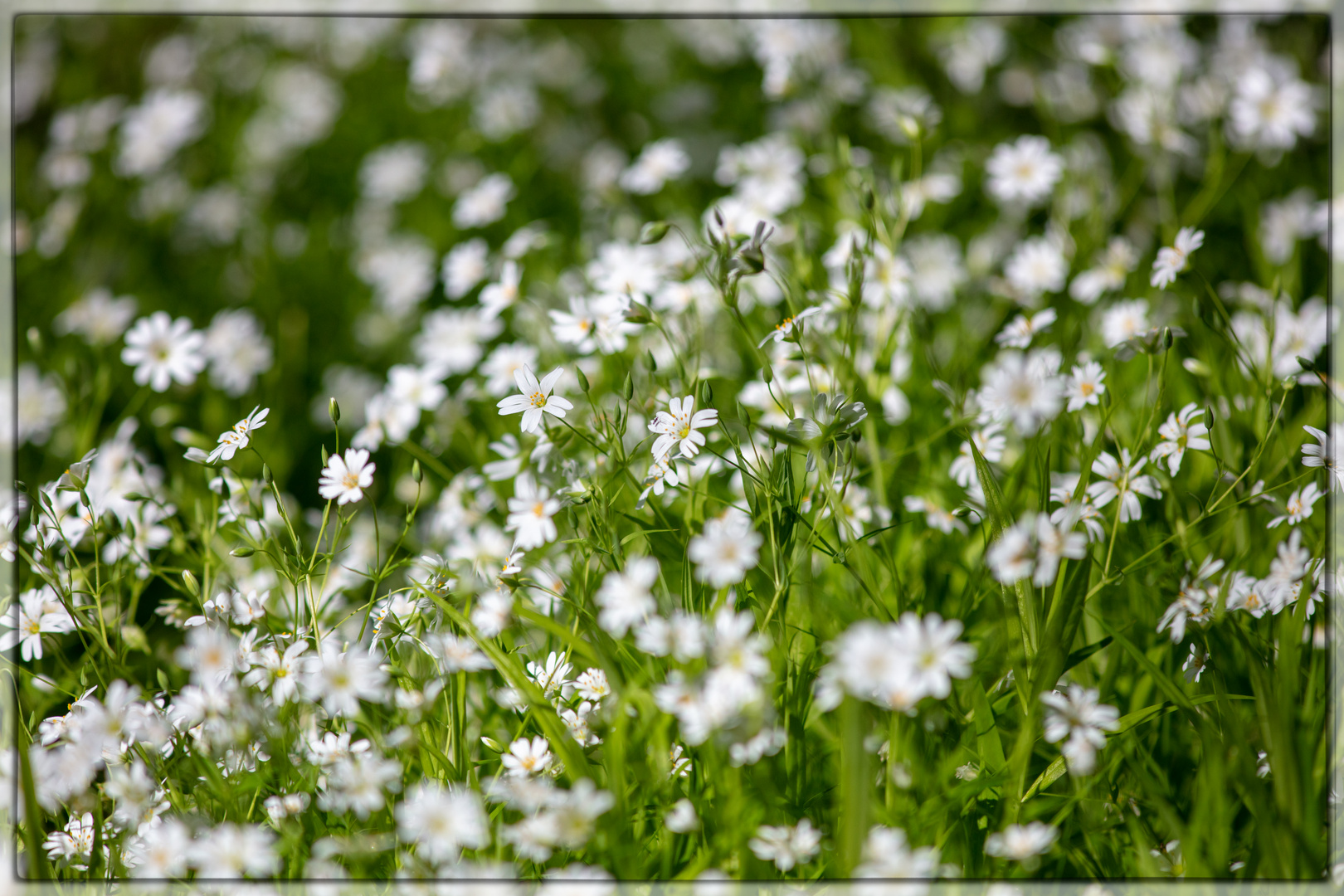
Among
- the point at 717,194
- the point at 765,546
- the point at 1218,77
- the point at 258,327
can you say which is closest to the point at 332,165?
the point at 258,327

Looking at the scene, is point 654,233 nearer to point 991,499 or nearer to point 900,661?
point 991,499

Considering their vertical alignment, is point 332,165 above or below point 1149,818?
above

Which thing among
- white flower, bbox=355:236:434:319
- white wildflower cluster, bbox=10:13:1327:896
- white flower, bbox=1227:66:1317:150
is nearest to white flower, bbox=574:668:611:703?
white wildflower cluster, bbox=10:13:1327:896

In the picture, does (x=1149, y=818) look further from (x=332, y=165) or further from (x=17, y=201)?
(x=17, y=201)

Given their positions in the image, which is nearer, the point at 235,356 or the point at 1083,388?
the point at 1083,388

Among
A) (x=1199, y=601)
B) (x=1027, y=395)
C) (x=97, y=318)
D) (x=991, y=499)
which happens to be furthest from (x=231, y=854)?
(x=97, y=318)

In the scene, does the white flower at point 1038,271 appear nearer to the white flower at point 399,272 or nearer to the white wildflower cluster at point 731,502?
the white wildflower cluster at point 731,502

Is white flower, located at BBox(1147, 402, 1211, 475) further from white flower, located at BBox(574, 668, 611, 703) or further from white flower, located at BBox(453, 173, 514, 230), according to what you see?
white flower, located at BBox(453, 173, 514, 230)
